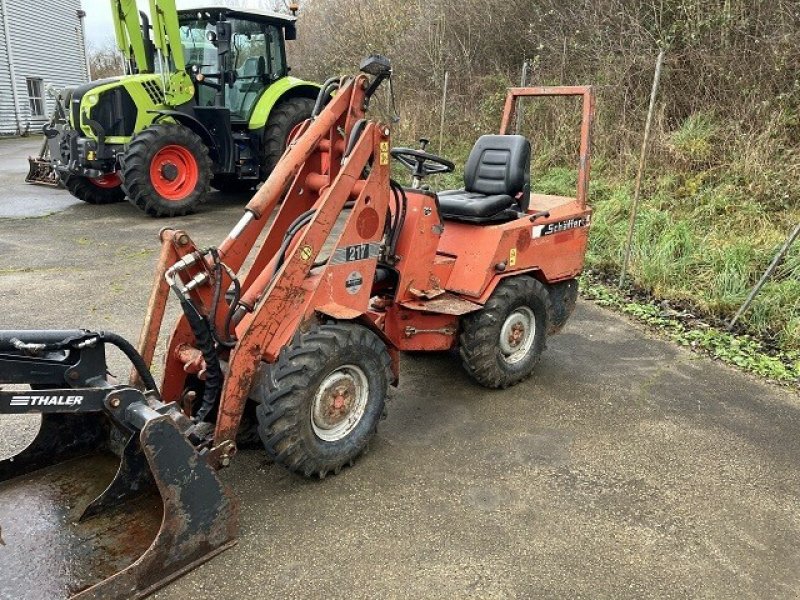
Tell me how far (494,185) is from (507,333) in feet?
3.34

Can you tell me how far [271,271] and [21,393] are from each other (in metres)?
1.34

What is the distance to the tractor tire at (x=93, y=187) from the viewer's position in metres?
10.4

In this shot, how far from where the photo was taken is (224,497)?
103 inches

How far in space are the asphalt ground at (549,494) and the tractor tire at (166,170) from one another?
4507mm

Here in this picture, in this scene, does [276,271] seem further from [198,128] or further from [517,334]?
[198,128]

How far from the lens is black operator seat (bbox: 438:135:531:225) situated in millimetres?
4055

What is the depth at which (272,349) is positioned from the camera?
9.69ft

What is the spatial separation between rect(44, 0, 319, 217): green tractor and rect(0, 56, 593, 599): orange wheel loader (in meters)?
5.66

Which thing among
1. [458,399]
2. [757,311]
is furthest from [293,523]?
[757,311]

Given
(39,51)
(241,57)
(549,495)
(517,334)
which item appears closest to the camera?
(549,495)

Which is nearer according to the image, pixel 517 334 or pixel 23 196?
pixel 517 334

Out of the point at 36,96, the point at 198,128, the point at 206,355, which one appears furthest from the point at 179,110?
the point at 36,96

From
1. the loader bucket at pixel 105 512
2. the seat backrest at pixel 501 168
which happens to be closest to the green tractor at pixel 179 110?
the seat backrest at pixel 501 168

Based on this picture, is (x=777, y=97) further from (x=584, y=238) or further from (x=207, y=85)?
(x=207, y=85)
